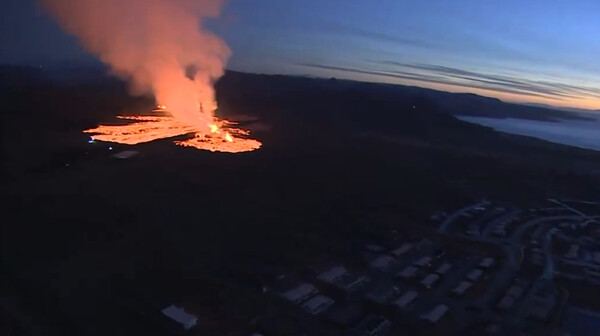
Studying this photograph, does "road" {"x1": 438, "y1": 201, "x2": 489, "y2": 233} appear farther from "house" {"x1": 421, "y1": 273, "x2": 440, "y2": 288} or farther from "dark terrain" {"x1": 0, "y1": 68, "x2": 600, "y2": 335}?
"house" {"x1": 421, "y1": 273, "x2": 440, "y2": 288}

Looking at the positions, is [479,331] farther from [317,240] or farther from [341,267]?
[317,240]

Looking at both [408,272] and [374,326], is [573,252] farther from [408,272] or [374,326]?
[374,326]

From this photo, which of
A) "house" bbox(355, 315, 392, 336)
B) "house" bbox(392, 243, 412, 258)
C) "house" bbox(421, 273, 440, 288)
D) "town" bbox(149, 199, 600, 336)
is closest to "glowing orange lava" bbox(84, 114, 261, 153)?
"house" bbox(392, 243, 412, 258)

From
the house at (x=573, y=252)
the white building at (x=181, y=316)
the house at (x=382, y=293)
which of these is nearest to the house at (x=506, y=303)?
the house at (x=382, y=293)

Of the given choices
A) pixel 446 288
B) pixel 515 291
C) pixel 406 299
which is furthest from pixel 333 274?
pixel 515 291

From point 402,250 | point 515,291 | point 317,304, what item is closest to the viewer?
point 317,304

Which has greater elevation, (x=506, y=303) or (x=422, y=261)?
(x=422, y=261)

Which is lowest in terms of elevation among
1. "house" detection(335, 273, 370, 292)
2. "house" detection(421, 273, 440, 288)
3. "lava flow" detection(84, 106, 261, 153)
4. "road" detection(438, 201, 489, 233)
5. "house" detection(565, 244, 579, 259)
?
"house" detection(565, 244, 579, 259)
